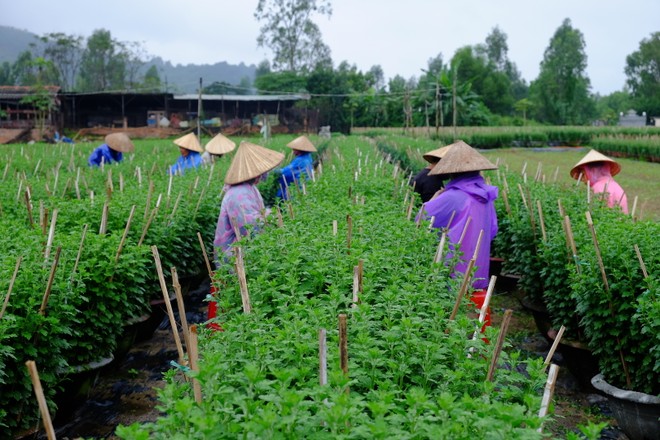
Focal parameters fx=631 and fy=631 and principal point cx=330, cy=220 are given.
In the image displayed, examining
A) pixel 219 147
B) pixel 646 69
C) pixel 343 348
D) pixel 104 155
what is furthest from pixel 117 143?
pixel 646 69

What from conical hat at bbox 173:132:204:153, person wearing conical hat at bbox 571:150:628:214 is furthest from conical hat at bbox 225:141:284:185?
conical hat at bbox 173:132:204:153

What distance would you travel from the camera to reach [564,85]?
67000mm

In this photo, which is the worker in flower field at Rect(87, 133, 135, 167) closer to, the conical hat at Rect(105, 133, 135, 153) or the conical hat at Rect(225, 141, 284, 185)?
the conical hat at Rect(105, 133, 135, 153)

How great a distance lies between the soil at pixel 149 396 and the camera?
488 centimetres

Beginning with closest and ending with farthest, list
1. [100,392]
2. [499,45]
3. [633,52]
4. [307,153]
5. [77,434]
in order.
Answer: [77,434], [100,392], [307,153], [633,52], [499,45]

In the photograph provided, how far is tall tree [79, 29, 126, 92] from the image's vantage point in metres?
71.5

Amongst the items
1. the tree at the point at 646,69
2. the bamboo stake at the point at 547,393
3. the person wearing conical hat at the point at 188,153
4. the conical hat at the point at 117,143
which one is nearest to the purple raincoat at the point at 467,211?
the bamboo stake at the point at 547,393

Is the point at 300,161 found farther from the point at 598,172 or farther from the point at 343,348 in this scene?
the point at 343,348

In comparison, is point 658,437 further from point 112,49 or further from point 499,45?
point 499,45

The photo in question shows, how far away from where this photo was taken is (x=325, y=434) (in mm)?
1947

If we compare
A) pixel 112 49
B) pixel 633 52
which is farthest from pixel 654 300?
pixel 633 52

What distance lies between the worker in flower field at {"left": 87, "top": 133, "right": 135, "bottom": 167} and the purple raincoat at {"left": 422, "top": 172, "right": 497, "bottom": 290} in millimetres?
8819

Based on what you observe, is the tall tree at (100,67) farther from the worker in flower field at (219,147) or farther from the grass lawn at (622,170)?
the worker in flower field at (219,147)

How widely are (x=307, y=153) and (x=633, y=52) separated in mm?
81806
